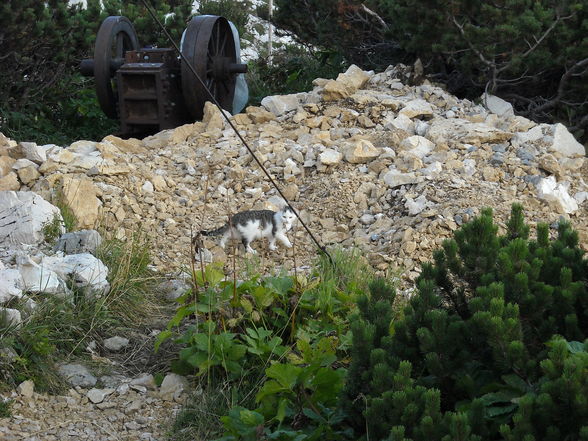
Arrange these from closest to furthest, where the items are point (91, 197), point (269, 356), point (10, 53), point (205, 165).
Result: point (269, 356) → point (91, 197) → point (205, 165) → point (10, 53)

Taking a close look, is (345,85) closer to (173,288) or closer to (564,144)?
(564,144)

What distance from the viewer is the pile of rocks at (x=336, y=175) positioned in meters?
6.27

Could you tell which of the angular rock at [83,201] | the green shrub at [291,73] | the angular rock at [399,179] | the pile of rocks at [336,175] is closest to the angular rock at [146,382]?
the pile of rocks at [336,175]

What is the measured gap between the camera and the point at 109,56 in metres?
9.47

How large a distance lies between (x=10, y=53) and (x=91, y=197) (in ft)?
14.3

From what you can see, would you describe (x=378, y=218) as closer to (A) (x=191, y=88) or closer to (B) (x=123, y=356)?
(B) (x=123, y=356)

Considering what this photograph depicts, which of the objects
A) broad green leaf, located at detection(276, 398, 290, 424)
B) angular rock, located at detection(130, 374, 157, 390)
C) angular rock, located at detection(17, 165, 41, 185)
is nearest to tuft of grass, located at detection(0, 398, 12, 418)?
angular rock, located at detection(130, 374, 157, 390)

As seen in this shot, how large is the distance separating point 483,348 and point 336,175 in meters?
4.15

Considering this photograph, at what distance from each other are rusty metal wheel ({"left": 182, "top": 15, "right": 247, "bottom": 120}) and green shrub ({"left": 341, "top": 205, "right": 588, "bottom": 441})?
18.5 feet

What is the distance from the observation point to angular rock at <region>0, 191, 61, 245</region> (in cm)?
552

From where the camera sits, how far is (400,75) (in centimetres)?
921

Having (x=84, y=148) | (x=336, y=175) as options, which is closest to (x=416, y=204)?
(x=336, y=175)

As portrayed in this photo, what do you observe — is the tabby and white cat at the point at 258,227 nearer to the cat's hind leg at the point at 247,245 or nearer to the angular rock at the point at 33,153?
the cat's hind leg at the point at 247,245

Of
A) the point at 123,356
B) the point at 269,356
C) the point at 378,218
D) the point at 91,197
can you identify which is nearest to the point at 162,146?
the point at 91,197
